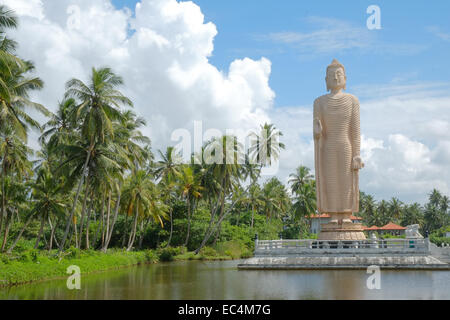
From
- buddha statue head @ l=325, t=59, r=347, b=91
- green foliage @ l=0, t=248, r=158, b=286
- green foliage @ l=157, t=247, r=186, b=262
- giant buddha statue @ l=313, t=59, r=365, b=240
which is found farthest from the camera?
green foliage @ l=157, t=247, r=186, b=262

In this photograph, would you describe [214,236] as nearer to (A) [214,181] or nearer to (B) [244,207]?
(A) [214,181]

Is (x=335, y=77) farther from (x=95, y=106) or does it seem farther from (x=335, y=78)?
(x=95, y=106)

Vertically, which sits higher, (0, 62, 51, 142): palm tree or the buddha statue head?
the buddha statue head

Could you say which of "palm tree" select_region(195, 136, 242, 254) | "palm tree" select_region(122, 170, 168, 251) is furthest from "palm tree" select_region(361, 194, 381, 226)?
"palm tree" select_region(122, 170, 168, 251)

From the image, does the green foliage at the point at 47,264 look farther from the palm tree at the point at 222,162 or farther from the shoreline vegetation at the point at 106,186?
the palm tree at the point at 222,162

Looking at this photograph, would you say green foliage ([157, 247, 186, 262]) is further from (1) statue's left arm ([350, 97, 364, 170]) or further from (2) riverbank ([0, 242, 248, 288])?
(1) statue's left arm ([350, 97, 364, 170])

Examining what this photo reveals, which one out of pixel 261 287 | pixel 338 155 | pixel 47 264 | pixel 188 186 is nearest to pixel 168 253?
pixel 188 186

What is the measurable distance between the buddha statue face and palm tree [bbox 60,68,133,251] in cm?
1302

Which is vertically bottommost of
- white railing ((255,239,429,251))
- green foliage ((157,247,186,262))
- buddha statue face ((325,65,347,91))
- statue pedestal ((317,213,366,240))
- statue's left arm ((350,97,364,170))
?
green foliage ((157,247,186,262))

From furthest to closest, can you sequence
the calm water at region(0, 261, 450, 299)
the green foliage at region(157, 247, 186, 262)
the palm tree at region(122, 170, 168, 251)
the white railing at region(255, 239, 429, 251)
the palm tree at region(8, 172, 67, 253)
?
the green foliage at region(157, 247, 186, 262) → the palm tree at region(122, 170, 168, 251) → the palm tree at region(8, 172, 67, 253) → the white railing at region(255, 239, 429, 251) → the calm water at region(0, 261, 450, 299)

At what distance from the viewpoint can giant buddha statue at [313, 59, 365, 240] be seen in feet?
89.6
